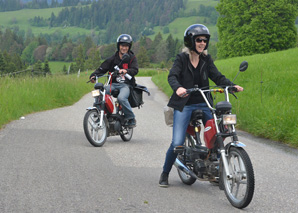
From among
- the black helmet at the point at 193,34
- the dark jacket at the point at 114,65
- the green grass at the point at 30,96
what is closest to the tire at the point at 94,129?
the dark jacket at the point at 114,65

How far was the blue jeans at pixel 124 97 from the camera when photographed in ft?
30.3

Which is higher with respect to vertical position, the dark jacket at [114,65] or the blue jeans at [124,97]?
the dark jacket at [114,65]

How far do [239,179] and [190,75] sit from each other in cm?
144

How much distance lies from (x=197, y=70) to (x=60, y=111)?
33.0ft

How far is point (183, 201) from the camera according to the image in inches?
193

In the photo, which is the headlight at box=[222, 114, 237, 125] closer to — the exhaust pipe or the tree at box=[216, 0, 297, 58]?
the exhaust pipe

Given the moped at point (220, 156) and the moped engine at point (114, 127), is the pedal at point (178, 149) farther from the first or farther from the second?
the moped engine at point (114, 127)

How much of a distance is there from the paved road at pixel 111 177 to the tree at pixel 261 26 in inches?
1884

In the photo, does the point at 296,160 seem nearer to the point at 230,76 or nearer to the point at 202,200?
the point at 202,200

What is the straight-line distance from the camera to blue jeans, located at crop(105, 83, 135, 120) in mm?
9227

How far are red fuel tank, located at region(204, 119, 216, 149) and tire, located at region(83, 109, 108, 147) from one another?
12.2ft

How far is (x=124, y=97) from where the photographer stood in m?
9.24

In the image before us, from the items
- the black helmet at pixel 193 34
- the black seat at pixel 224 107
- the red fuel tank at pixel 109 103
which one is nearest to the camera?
the black seat at pixel 224 107

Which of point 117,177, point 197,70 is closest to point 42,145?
point 117,177
